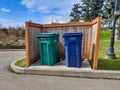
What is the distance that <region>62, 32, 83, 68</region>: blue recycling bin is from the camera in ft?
17.2

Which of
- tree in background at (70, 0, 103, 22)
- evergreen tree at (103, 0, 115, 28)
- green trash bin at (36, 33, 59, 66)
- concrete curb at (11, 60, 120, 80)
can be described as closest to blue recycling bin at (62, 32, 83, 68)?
concrete curb at (11, 60, 120, 80)

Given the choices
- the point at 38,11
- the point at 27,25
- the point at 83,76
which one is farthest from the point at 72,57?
the point at 38,11

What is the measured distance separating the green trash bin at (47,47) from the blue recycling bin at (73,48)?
21.7 inches

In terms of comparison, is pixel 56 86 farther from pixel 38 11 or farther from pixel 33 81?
pixel 38 11

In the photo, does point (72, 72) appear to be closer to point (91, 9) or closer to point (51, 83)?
point (51, 83)

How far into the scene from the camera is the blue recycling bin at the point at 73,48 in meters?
5.24

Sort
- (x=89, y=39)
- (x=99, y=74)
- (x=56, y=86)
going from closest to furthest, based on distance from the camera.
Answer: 1. (x=56, y=86)
2. (x=99, y=74)
3. (x=89, y=39)

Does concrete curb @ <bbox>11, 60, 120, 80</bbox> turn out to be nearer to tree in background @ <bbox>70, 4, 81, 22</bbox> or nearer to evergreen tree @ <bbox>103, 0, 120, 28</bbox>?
evergreen tree @ <bbox>103, 0, 120, 28</bbox>

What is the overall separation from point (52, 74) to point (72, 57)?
0.94 meters

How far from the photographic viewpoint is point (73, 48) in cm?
530

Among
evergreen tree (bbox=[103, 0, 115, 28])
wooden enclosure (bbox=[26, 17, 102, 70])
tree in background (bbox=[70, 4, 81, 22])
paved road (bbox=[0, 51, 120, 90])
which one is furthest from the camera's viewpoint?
tree in background (bbox=[70, 4, 81, 22])

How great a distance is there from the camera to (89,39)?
258 inches

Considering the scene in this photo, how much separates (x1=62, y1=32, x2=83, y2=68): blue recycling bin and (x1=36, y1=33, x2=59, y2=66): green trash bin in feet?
1.81

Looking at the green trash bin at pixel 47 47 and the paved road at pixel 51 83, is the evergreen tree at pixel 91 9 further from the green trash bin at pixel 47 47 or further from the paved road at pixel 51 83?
the paved road at pixel 51 83
